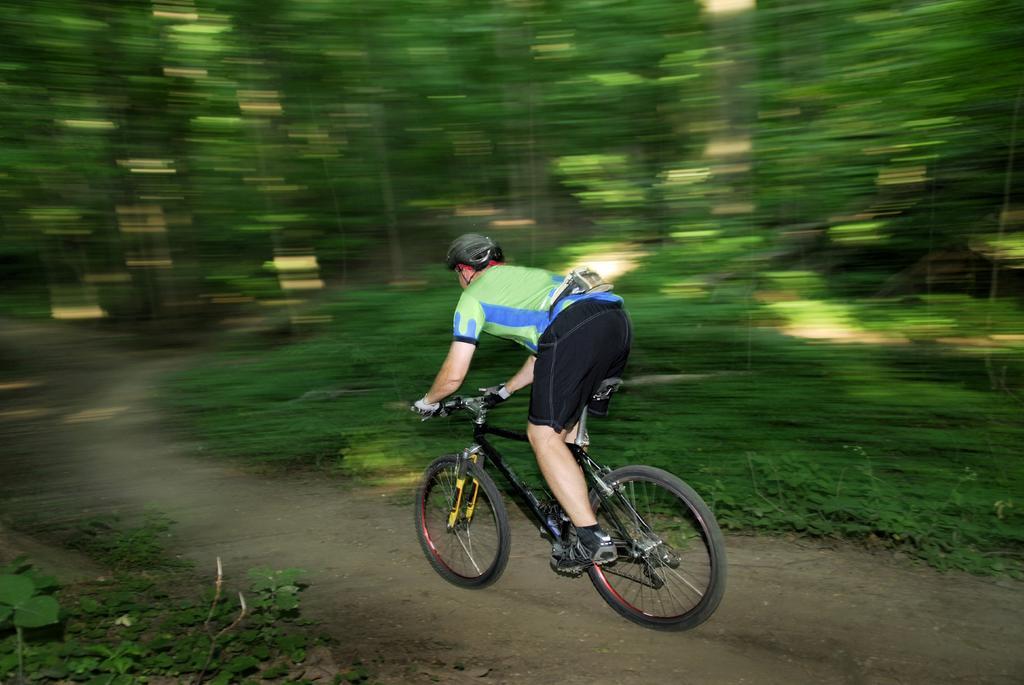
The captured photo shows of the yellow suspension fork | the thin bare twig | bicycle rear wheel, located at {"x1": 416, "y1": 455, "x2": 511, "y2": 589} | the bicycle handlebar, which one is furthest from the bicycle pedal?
the thin bare twig

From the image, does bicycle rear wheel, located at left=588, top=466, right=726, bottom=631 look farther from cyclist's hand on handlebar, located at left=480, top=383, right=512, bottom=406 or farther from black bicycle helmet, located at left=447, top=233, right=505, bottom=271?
black bicycle helmet, located at left=447, top=233, right=505, bottom=271

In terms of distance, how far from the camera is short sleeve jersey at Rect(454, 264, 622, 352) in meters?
3.90

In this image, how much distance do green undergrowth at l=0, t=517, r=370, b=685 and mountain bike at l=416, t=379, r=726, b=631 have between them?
97 cm

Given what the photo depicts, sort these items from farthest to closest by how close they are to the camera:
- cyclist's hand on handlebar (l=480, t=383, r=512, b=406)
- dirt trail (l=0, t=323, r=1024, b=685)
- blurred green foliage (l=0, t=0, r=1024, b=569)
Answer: blurred green foliage (l=0, t=0, r=1024, b=569) → cyclist's hand on handlebar (l=480, t=383, r=512, b=406) → dirt trail (l=0, t=323, r=1024, b=685)

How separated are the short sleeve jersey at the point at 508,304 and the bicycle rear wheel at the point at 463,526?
968 millimetres

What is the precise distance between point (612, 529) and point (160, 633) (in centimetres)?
238

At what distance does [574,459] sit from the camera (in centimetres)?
400

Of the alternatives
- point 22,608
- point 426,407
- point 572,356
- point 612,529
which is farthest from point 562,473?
point 22,608

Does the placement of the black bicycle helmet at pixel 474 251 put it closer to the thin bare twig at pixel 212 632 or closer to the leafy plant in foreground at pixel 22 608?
the thin bare twig at pixel 212 632

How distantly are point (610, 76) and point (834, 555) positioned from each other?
12.8 ft

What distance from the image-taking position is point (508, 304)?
391cm

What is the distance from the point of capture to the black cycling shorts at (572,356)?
3816mm

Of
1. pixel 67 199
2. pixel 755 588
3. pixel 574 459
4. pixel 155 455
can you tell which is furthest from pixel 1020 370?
pixel 67 199

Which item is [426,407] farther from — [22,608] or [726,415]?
[726,415]
